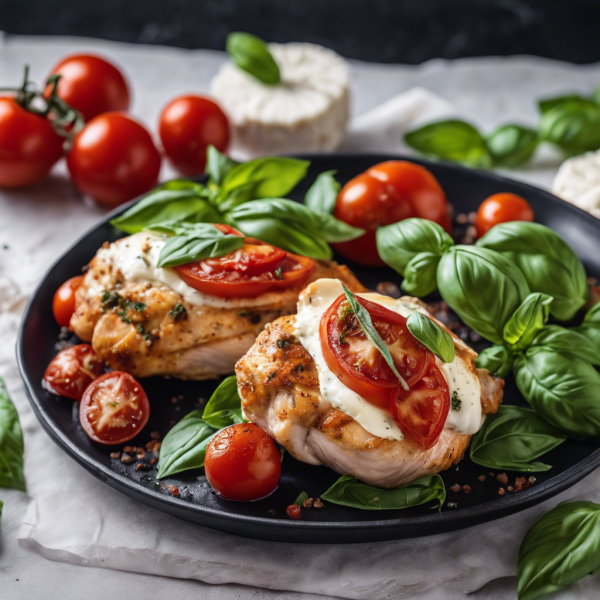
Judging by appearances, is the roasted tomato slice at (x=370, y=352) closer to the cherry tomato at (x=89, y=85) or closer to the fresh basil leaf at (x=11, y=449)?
the fresh basil leaf at (x=11, y=449)

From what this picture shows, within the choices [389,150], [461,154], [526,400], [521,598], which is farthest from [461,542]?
[389,150]

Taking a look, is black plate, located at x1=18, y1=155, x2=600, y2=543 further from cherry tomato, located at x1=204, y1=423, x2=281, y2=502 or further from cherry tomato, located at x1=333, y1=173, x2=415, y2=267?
cherry tomato, located at x1=333, y1=173, x2=415, y2=267

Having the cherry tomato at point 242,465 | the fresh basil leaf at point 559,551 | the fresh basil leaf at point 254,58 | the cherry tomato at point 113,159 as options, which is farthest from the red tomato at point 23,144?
the fresh basil leaf at point 559,551

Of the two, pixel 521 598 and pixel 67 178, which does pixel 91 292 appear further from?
pixel 521 598

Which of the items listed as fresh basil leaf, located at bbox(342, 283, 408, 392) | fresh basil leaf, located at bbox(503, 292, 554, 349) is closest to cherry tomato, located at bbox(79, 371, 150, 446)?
fresh basil leaf, located at bbox(342, 283, 408, 392)

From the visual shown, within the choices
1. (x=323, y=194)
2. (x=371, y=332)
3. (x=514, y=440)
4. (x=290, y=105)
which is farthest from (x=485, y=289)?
(x=290, y=105)
